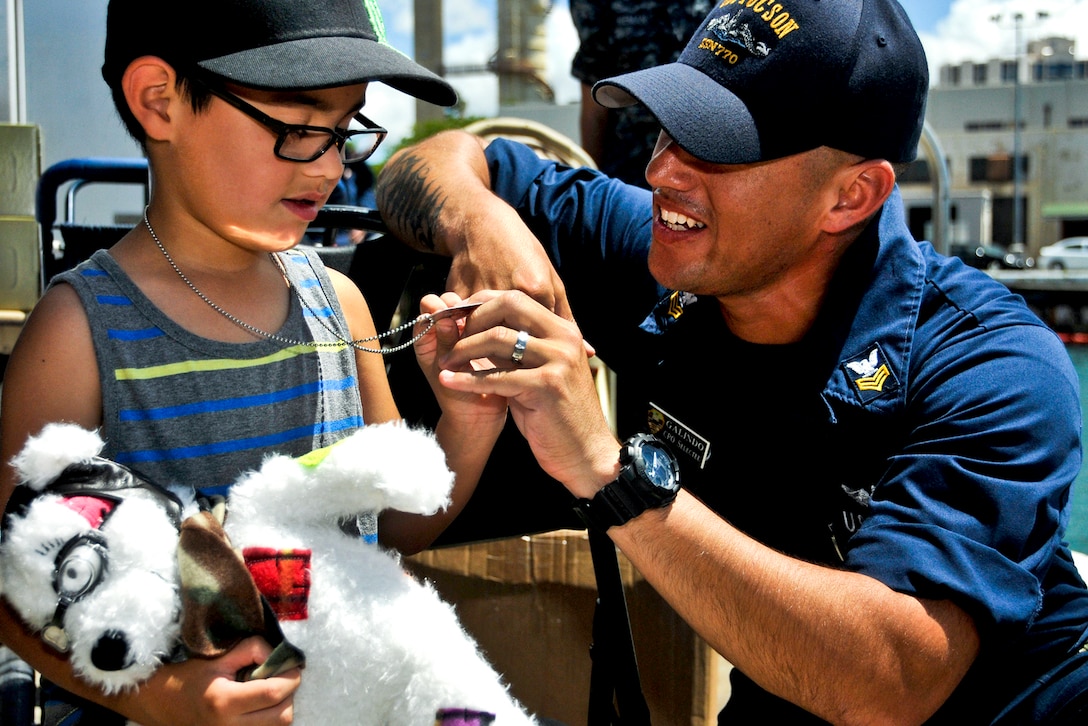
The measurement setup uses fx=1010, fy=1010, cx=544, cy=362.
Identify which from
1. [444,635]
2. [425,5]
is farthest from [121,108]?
[425,5]

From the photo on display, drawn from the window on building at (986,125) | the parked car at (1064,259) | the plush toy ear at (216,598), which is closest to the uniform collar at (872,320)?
the plush toy ear at (216,598)

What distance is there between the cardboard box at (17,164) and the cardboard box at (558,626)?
1728 mm

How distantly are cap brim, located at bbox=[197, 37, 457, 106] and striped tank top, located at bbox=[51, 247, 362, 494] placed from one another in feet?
1.06

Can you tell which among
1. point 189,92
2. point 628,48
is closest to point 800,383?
point 189,92

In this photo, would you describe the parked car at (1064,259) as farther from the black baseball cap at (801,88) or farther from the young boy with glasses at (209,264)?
the young boy with glasses at (209,264)

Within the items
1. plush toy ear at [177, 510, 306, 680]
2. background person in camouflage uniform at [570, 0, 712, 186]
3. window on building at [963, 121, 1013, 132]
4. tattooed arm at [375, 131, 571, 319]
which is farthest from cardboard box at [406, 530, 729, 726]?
window on building at [963, 121, 1013, 132]

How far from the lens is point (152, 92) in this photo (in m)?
1.37

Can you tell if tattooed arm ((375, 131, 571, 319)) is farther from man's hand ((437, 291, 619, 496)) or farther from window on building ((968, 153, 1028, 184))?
window on building ((968, 153, 1028, 184))

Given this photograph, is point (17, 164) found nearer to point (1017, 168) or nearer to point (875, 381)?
point (875, 381)

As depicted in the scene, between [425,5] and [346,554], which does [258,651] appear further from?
[425,5]

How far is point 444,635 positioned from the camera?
116 cm

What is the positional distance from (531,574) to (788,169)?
3.42ft

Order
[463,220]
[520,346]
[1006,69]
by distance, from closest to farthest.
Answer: [520,346] → [463,220] → [1006,69]

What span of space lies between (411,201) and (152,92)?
0.78 m
